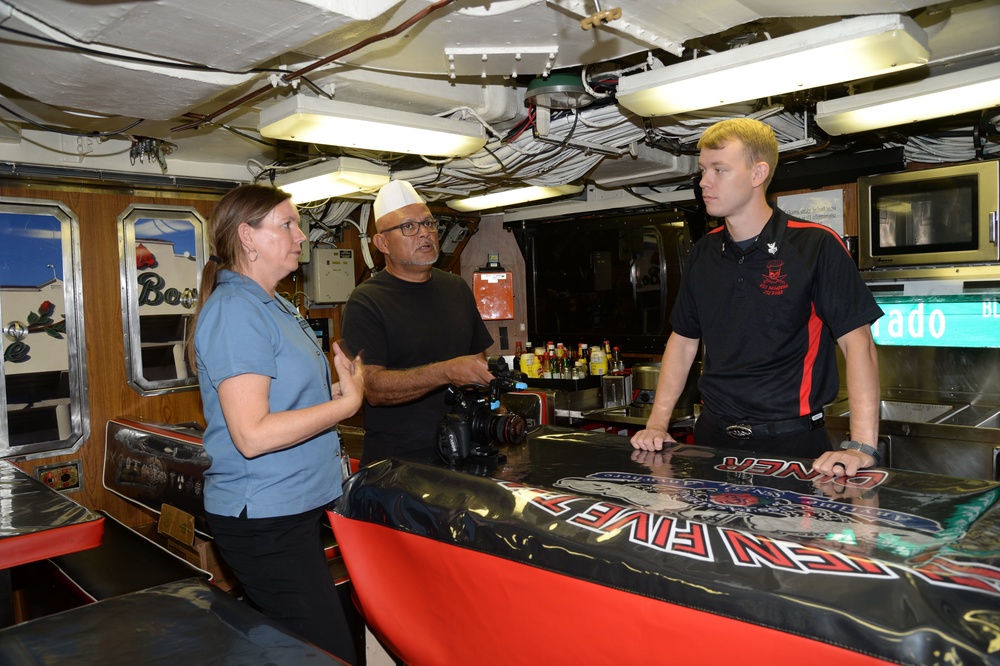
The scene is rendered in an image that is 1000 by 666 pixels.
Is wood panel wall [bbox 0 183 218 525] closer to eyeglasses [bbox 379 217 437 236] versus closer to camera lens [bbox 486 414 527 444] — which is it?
eyeglasses [bbox 379 217 437 236]

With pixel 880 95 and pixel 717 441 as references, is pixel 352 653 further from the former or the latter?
pixel 880 95

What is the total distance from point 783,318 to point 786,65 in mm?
876

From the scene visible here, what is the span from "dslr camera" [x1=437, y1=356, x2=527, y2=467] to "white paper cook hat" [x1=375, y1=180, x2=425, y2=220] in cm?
102

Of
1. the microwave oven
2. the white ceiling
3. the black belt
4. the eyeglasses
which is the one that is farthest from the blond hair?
the microwave oven

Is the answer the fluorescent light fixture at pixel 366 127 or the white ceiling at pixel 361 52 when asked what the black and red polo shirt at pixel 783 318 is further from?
the fluorescent light fixture at pixel 366 127

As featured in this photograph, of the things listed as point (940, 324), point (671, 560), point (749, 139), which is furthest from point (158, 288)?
point (940, 324)

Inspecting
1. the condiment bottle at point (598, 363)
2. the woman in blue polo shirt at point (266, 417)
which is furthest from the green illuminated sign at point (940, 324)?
the woman in blue polo shirt at point (266, 417)

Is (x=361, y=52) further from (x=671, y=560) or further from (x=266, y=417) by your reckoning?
(x=671, y=560)

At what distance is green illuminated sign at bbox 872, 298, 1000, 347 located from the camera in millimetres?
3957

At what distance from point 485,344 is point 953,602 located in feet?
6.99

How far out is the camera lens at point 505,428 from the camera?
2.17 meters

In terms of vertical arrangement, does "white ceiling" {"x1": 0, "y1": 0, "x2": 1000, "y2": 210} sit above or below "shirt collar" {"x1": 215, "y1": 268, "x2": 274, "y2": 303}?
above

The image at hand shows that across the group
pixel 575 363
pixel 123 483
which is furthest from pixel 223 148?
pixel 575 363

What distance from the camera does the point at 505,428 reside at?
2199mm
